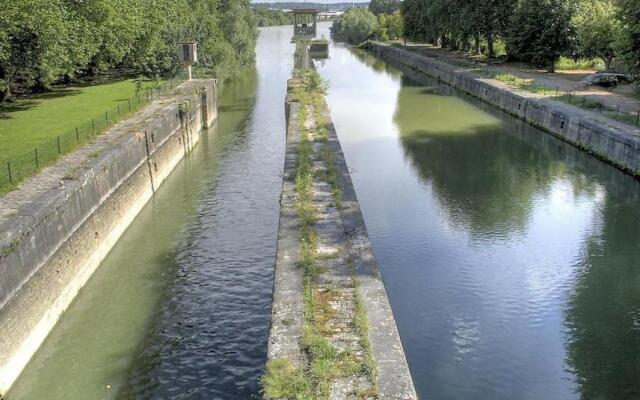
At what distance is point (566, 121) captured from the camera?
28922 mm

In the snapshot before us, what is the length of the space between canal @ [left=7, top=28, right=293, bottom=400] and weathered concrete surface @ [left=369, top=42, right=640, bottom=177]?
522 inches

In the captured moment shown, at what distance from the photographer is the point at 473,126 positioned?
3362cm

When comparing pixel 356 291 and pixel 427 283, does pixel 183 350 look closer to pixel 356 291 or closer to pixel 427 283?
pixel 356 291

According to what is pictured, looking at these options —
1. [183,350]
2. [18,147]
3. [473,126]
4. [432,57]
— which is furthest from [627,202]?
[432,57]

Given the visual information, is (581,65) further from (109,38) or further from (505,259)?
(505,259)

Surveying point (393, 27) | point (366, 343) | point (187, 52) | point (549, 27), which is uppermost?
point (393, 27)

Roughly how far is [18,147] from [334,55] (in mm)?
68671

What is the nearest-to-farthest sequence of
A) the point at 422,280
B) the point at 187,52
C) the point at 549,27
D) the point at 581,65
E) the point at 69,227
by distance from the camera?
the point at 69,227, the point at 422,280, the point at 187,52, the point at 549,27, the point at 581,65

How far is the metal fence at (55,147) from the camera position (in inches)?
634

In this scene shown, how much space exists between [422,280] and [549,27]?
35.5 metres

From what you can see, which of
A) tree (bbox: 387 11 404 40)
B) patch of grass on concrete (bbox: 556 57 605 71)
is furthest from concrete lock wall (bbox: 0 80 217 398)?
tree (bbox: 387 11 404 40)

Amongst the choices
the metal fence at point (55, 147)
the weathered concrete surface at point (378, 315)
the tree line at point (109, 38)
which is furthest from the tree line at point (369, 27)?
the weathered concrete surface at point (378, 315)

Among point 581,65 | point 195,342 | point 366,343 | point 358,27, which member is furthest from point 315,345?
point 358,27

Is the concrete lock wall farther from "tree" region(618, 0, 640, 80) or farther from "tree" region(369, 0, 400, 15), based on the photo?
"tree" region(369, 0, 400, 15)
